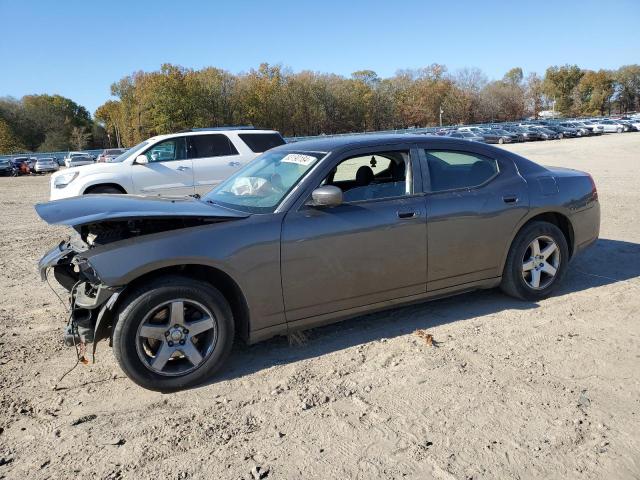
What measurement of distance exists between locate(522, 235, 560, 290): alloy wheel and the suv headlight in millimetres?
9238

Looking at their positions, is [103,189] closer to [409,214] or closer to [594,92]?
[409,214]

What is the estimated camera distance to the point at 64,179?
10.6 meters

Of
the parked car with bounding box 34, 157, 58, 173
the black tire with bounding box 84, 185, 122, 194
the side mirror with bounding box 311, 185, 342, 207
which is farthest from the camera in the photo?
the parked car with bounding box 34, 157, 58, 173

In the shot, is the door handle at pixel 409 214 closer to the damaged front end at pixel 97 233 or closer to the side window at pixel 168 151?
the damaged front end at pixel 97 233

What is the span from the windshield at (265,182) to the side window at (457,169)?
1024mm

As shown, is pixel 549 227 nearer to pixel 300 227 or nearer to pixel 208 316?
pixel 300 227

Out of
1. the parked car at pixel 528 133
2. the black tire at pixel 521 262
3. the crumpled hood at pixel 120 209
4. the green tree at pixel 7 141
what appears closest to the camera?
the crumpled hood at pixel 120 209

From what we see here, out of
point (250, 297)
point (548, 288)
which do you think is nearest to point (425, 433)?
point (250, 297)

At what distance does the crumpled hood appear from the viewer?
133 inches

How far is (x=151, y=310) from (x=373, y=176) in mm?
2272

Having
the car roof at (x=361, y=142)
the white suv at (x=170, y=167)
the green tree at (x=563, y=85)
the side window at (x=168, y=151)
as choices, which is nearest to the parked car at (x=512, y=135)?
the white suv at (x=170, y=167)

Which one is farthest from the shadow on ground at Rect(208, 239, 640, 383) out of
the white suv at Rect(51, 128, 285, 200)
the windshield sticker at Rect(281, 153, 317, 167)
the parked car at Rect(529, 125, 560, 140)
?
the parked car at Rect(529, 125, 560, 140)

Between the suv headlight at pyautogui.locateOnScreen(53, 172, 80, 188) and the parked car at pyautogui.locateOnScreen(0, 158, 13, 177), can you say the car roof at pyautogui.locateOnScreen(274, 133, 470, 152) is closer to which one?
the suv headlight at pyautogui.locateOnScreen(53, 172, 80, 188)

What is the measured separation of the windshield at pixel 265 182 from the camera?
3.91 m
